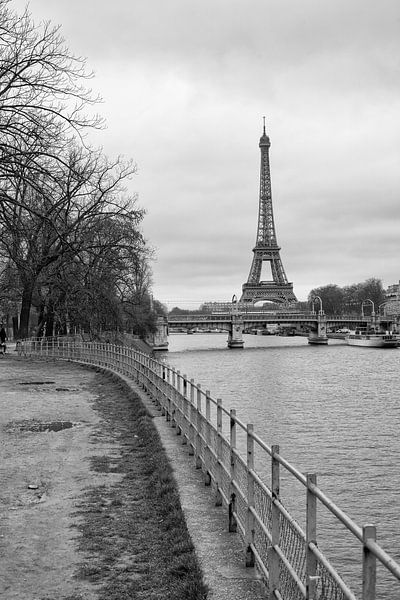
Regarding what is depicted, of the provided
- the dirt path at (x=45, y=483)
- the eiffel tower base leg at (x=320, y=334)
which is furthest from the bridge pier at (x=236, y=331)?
the dirt path at (x=45, y=483)

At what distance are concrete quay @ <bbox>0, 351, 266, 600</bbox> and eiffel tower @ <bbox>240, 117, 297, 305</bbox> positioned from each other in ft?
415

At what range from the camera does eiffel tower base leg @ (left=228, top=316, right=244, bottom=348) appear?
4200 inches

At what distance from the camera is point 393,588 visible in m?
10.2

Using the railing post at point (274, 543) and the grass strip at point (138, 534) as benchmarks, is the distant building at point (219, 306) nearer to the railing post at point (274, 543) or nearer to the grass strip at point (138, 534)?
the grass strip at point (138, 534)

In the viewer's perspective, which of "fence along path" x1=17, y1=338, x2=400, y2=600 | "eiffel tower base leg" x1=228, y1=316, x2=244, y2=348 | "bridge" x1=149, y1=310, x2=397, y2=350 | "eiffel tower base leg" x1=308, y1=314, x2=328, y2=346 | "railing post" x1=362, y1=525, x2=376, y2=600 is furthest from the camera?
"eiffel tower base leg" x1=308, y1=314, x2=328, y2=346

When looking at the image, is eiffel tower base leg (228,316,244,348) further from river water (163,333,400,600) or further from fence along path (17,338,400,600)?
fence along path (17,338,400,600)

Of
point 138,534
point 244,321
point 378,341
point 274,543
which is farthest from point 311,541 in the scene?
point 244,321

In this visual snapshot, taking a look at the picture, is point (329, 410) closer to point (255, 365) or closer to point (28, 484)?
point (28, 484)

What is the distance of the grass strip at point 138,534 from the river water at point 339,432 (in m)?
3.20

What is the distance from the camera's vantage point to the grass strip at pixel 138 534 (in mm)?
6113

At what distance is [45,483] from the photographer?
9961 millimetres

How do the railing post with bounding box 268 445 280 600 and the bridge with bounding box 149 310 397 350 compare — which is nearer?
the railing post with bounding box 268 445 280 600

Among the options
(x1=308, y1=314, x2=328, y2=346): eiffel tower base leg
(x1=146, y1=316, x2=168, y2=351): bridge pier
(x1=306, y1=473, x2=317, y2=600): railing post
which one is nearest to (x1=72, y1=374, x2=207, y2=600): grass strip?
(x1=306, y1=473, x2=317, y2=600): railing post

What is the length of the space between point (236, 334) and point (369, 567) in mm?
106265
